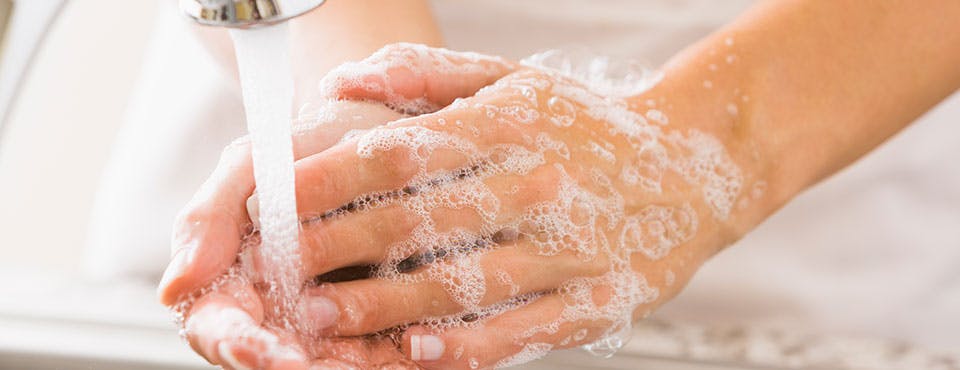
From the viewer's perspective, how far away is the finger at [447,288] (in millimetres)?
548

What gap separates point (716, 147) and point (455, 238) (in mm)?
245

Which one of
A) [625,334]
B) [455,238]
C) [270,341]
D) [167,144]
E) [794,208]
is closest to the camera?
[270,341]

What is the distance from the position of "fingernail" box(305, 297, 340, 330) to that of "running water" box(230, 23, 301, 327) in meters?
0.01

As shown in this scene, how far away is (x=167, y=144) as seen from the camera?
32.0 inches

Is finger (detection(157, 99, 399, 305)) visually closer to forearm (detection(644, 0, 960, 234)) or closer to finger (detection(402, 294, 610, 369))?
finger (detection(402, 294, 610, 369))

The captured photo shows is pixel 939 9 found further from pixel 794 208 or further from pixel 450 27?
pixel 450 27

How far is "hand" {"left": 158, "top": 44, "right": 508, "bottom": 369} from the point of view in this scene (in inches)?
18.5

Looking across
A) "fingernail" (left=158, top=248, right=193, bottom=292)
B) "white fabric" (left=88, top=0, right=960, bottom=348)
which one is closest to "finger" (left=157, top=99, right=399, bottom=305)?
"fingernail" (left=158, top=248, right=193, bottom=292)

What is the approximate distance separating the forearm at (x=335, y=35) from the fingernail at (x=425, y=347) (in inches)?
5.8

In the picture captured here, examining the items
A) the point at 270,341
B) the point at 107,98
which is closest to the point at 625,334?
the point at 270,341

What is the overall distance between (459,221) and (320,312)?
0.10 meters

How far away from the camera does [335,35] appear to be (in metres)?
0.60

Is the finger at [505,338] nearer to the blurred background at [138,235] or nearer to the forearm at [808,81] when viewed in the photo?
the blurred background at [138,235]

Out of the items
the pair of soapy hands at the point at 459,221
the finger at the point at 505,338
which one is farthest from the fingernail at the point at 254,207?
the finger at the point at 505,338
